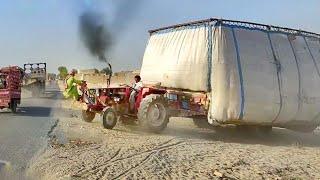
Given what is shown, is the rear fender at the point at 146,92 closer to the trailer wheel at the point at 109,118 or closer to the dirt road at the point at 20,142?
the trailer wheel at the point at 109,118

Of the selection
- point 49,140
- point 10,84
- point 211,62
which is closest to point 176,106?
point 211,62

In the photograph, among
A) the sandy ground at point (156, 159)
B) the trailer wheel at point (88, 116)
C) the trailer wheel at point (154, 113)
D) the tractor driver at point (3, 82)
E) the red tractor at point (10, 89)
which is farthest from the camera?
the tractor driver at point (3, 82)

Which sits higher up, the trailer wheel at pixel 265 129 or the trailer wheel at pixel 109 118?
the trailer wheel at pixel 109 118

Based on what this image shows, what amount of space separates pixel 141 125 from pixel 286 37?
487cm

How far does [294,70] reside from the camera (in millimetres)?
16016

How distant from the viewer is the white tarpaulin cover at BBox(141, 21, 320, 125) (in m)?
14.5

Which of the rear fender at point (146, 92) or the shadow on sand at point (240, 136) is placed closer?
the shadow on sand at point (240, 136)

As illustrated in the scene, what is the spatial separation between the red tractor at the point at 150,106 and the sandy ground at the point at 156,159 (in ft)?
1.61

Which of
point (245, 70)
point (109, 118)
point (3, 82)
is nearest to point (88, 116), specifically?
point (109, 118)

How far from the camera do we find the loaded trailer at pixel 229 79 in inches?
574

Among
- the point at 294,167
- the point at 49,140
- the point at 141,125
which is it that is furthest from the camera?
the point at 141,125

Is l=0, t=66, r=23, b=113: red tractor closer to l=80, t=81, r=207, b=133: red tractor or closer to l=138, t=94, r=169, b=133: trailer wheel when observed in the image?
l=80, t=81, r=207, b=133: red tractor

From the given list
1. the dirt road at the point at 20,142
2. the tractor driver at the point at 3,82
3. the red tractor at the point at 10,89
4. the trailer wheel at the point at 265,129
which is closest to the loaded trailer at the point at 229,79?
the trailer wheel at the point at 265,129

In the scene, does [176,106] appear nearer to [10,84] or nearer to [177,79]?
[177,79]
